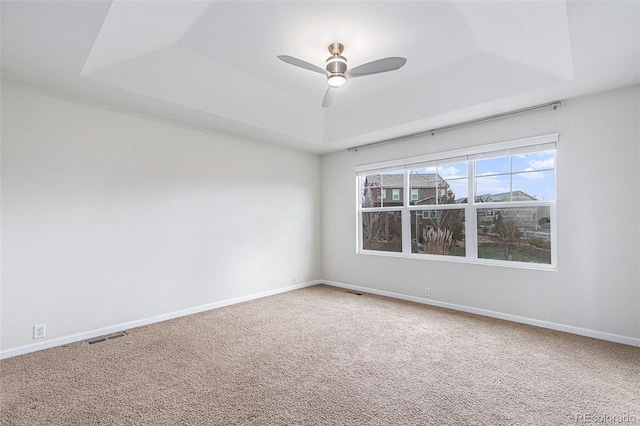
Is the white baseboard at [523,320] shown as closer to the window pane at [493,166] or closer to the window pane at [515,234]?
the window pane at [515,234]

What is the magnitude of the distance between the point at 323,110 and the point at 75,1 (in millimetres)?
3080

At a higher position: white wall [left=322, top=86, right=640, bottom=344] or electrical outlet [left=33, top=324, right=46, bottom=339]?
white wall [left=322, top=86, right=640, bottom=344]

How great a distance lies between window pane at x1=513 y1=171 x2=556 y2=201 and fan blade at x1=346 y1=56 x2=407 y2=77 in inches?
91.1

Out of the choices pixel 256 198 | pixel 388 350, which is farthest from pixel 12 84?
pixel 388 350

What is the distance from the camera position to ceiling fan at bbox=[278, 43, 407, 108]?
2.42 metres

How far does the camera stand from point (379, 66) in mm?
2482

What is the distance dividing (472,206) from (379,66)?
2.48m

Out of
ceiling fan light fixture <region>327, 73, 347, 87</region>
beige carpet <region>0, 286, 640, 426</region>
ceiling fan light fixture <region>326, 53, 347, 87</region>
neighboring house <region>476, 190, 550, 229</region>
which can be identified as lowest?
beige carpet <region>0, 286, 640, 426</region>

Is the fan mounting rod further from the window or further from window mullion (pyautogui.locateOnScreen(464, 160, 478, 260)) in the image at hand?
window mullion (pyautogui.locateOnScreen(464, 160, 478, 260))

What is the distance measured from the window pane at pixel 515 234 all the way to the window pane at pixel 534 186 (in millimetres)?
134

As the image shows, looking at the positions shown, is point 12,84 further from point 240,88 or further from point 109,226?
point 240,88

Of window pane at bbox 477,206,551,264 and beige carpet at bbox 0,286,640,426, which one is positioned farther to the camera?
window pane at bbox 477,206,551,264

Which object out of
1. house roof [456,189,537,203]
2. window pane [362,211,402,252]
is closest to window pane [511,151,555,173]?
house roof [456,189,537,203]

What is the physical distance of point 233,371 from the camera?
2.49m
